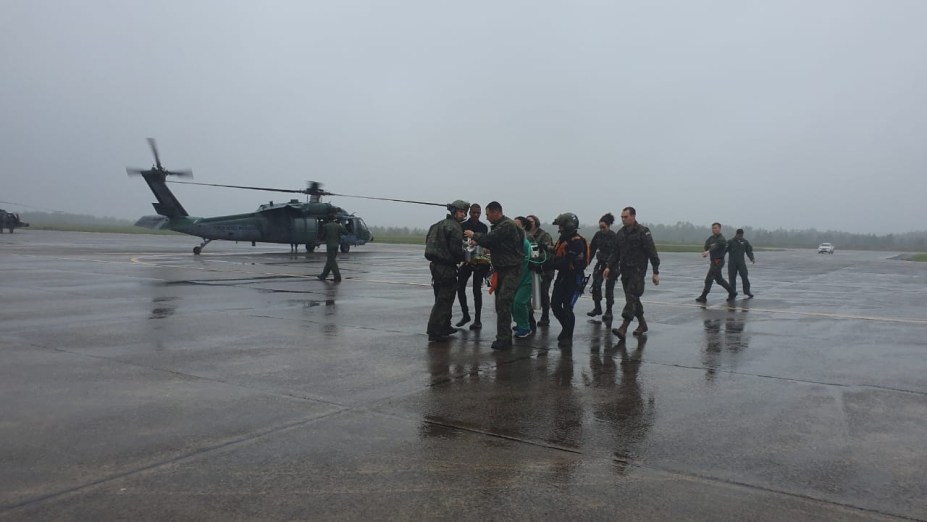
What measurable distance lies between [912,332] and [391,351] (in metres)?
7.71

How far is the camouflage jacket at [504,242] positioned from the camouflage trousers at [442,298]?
2.10ft

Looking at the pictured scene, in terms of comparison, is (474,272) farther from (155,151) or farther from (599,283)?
(155,151)

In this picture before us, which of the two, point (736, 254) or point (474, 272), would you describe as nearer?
point (474, 272)

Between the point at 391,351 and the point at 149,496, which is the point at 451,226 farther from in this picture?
the point at 149,496

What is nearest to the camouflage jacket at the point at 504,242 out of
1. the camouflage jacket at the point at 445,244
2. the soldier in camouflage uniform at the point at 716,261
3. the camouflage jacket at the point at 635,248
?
the camouflage jacket at the point at 445,244

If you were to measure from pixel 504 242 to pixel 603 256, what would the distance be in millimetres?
3667

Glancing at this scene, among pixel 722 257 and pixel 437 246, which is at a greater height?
pixel 437 246

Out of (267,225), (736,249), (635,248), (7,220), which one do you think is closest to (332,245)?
(635,248)

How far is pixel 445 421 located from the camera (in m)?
4.89

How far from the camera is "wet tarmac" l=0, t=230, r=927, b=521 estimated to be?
3.50m

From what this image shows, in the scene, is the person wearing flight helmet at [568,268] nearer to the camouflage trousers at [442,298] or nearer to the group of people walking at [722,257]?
the camouflage trousers at [442,298]

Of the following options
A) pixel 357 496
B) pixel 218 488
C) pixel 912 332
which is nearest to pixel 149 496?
pixel 218 488

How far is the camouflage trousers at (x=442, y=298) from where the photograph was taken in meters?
8.44

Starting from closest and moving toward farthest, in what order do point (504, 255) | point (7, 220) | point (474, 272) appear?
point (504, 255)
point (474, 272)
point (7, 220)
